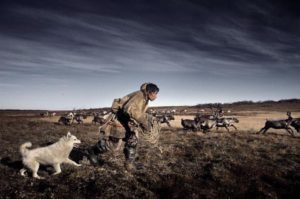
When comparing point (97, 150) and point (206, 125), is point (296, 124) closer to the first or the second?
point (206, 125)

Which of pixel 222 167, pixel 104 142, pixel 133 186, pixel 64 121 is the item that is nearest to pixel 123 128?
pixel 104 142

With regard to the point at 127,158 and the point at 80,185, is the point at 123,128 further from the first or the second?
the point at 80,185

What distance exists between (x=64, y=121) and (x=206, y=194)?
34.0 m

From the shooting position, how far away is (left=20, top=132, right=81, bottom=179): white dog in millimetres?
8727

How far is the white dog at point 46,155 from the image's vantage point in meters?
8.73

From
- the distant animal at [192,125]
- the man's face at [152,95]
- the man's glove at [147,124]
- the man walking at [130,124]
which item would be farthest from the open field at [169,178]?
the distant animal at [192,125]

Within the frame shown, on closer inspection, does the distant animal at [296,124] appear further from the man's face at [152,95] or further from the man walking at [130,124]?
the man's face at [152,95]

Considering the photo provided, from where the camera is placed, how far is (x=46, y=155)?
9000 mm

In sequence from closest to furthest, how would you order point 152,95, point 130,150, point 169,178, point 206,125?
point 169,178 < point 152,95 < point 130,150 < point 206,125

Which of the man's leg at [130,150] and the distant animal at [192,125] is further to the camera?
the distant animal at [192,125]

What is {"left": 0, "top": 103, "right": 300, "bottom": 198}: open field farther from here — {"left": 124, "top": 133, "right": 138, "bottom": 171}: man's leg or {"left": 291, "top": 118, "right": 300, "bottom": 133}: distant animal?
{"left": 291, "top": 118, "right": 300, "bottom": 133}: distant animal

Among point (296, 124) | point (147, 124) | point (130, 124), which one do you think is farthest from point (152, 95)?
point (296, 124)

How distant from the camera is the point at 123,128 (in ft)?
Result: 32.3

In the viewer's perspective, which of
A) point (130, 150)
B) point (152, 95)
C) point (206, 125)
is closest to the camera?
point (152, 95)
